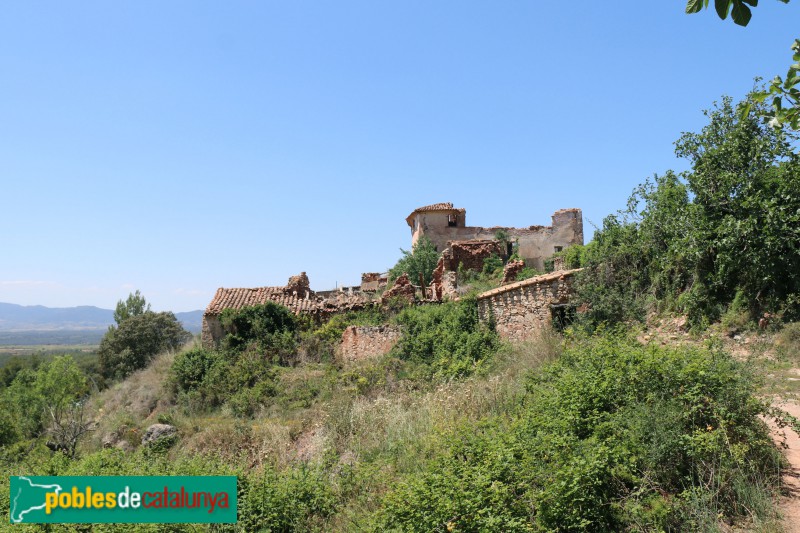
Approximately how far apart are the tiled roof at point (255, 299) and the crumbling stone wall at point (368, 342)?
10.1 feet

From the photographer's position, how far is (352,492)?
8695mm

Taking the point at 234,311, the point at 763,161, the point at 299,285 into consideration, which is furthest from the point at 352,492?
the point at 299,285

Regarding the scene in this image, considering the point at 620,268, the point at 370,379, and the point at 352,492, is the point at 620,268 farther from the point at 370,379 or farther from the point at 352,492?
the point at 352,492

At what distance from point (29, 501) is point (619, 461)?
7941mm

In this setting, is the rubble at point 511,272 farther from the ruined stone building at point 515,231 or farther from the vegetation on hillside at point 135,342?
the vegetation on hillside at point 135,342

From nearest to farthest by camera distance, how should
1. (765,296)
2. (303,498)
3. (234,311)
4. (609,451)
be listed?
(609,451) < (303,498) < (765,296) < (234,311)

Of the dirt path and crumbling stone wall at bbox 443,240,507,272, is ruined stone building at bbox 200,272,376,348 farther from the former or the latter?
the dirt path

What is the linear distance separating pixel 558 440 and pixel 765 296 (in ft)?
28.8

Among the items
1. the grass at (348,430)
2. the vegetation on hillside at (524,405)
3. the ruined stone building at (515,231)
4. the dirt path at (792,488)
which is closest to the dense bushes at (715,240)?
the vegetation on hillside at (524,405)

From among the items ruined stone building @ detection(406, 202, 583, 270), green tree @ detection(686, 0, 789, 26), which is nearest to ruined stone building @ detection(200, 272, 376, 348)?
ruined stone building @ detection(406, 202, 583, 270)

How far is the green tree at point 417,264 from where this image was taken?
2964 cm

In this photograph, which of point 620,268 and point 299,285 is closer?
point 620,268

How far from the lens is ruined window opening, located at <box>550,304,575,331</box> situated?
14.9 metres

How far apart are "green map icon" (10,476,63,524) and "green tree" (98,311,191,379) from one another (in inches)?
1283
